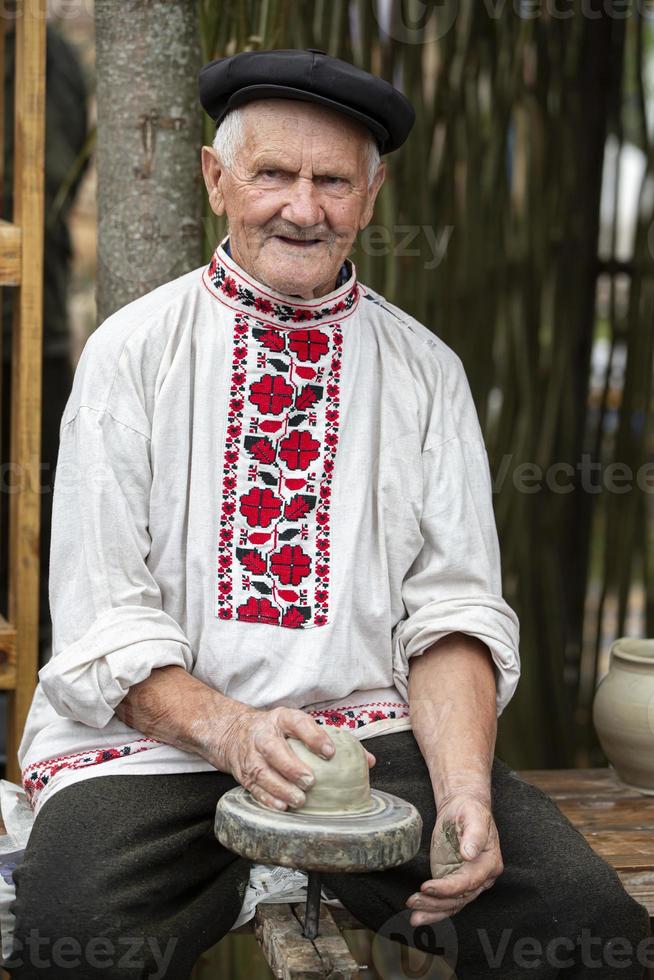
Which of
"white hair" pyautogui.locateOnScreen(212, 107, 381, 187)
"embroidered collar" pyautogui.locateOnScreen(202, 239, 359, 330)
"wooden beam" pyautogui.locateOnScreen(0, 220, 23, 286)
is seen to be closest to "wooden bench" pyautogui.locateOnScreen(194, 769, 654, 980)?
"embroidered collar" pyautogui.locateOnScreen(202, 239, 359, 330)

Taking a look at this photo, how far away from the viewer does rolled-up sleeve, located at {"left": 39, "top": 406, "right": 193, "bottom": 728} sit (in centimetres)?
184

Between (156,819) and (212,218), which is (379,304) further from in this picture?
(156,819)

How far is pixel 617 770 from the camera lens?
2.55 metres

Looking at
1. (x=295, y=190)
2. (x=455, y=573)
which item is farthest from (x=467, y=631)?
(x=295, y=190)

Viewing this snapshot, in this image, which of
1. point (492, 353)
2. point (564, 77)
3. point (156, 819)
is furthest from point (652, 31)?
point (156, 819)

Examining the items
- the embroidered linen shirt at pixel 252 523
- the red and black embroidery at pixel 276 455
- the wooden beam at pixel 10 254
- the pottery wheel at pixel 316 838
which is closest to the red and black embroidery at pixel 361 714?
the embroidered linen shirt at pixel 252 523

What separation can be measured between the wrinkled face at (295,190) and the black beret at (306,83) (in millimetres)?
33

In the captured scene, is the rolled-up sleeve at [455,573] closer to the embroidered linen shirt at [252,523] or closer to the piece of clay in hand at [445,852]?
the embroidered linen shirt at [252,523]

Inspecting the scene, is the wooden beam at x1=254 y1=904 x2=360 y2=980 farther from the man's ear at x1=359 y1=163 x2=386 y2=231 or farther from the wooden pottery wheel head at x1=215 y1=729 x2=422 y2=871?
the man's ear at x1=359 y1=163 x2=386 y2=231

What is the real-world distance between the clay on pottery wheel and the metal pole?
86 millimetres

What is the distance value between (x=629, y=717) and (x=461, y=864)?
2.58 ft

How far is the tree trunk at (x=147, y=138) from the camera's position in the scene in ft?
7.88

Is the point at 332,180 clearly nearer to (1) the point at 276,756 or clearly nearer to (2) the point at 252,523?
(2) the point at 252,523

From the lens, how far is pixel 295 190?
194cm
